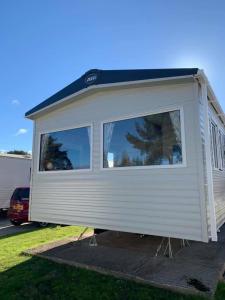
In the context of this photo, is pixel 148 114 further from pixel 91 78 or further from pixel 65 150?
pixel 65 150

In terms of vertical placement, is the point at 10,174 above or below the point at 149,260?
above

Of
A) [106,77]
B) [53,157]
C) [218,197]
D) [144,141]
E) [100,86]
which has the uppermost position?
[106,77]

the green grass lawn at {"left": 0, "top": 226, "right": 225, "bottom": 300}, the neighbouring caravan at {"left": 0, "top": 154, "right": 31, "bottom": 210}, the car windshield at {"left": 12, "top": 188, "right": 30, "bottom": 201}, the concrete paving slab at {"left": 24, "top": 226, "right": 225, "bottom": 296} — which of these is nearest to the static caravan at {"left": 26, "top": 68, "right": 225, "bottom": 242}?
the concrete paving slab at {"left": 24, "top": 226, "right": 225, "bottom": 296}

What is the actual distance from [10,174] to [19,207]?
3.40 metres

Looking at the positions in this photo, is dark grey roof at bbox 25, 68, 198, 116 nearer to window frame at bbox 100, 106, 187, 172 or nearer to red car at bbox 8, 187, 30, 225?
window frame at bbox 100, 106, 187, 172

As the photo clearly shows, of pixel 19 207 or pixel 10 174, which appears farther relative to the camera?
pixel 10 174

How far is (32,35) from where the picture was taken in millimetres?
8711

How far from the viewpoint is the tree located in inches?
247

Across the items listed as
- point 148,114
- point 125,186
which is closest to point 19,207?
point 125,186

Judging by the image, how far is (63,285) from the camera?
4.11 m

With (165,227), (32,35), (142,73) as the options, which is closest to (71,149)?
(142,73)

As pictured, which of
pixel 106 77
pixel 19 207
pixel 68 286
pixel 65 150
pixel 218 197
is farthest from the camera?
pixel 19 207

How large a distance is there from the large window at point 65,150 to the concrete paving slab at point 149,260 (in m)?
1.83

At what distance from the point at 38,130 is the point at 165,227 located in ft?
13.7
